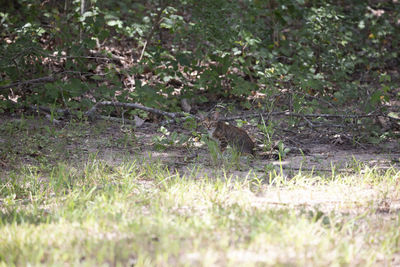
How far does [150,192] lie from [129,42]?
5.21 m

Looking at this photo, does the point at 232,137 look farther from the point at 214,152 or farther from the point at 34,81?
the point at 34,81

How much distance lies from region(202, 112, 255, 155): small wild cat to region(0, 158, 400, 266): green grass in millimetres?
834

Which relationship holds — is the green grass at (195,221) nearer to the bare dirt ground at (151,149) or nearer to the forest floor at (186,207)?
the forest floor at (186,207)

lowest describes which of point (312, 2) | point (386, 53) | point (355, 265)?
point (355, 265)

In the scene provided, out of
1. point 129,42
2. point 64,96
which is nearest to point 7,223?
point 64,96

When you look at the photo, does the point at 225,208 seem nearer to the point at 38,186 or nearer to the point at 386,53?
the point at 38,186

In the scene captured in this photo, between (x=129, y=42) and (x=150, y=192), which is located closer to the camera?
(x=150, y=192)

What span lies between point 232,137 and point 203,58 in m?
2.61

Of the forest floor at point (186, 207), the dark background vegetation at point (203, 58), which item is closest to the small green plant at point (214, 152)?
the forest floor at point (186, 207)

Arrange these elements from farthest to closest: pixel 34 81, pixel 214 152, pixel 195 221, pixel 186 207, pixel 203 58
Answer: pixel 203 58 → pixel 34 81 → pixel 214 152 → pixel 186 207 → pixel 195 221

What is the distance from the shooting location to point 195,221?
248 cm

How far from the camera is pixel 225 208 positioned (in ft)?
9.26

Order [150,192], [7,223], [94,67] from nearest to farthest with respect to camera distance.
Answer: [7,223], [150,192], [94,67]

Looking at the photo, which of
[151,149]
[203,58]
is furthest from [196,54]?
[151,149]
